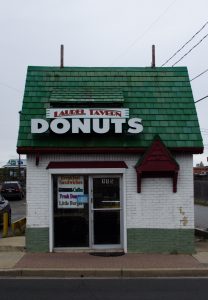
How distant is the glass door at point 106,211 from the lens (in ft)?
44.2

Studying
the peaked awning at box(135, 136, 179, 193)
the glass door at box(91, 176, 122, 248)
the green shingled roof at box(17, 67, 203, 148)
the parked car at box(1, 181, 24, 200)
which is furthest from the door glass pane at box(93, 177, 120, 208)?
the parked car at box(1, 181, 24, 200)

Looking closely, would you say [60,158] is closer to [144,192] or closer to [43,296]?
[144,192]

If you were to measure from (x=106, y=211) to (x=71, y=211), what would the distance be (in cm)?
88

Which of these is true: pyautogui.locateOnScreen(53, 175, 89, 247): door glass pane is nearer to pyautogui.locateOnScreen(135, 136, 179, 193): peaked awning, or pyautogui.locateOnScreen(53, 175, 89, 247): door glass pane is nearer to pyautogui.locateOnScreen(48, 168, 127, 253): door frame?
pyautogui.locateOnScreen(48, 168, 127, 253): door frame

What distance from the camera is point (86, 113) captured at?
1328 centimetres

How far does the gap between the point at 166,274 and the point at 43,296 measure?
3029 mm

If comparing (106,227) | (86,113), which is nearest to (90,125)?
(86,113)

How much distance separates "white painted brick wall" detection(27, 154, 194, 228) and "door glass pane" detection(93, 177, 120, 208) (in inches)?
13.9

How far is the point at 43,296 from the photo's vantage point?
905 cm

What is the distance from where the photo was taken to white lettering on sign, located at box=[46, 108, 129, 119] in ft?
43.5

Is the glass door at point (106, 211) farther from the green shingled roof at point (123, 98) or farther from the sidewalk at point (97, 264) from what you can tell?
the green shingled roof at point (123, 98)

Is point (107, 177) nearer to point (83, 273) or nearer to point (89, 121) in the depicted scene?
point (89, 121)

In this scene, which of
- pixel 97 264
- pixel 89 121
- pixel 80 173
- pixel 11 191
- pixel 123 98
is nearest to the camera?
pixel 97 264

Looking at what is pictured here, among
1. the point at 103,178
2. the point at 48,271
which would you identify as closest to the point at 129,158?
the point at 103,178
